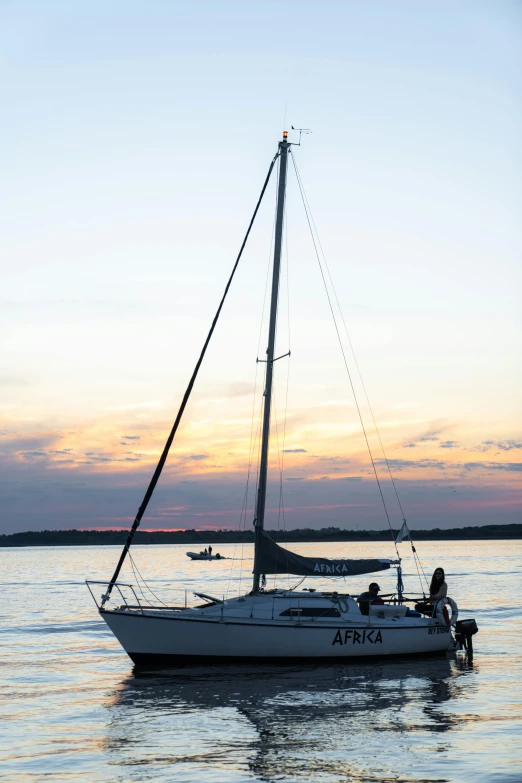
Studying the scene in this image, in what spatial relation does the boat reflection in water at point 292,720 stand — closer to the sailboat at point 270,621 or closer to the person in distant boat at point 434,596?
the sailboat at point 270,621

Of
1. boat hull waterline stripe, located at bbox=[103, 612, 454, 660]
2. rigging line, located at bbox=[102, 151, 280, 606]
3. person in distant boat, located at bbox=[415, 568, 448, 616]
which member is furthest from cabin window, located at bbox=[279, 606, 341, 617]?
rigging line, located at bbox=[102, 151, 280, 606]

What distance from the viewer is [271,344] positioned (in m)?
24.5

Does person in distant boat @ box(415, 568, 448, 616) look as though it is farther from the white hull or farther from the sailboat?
the white hull

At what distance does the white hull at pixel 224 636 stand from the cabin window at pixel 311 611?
0.50 feet

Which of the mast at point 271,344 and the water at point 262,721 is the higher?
the mast at point 271,344

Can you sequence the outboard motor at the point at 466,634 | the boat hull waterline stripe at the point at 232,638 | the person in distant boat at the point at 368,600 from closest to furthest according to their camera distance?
the boat hull waterline stripe at the point at 232,638, the person in distant boat at the point at 368,600, the outboard motor at the point at 466,634

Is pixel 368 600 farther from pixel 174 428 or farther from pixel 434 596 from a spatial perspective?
pixel 174 428

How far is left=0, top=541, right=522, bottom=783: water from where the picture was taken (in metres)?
14.2

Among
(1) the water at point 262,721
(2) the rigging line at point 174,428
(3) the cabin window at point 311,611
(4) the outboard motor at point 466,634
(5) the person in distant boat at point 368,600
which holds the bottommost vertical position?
(1) the water at point 262,721

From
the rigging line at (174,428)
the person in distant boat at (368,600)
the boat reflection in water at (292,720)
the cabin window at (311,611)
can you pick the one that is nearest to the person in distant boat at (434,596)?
the person in distant boat at (368,600)

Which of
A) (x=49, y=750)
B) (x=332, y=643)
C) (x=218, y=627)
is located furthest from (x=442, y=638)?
(x=49, y=750)

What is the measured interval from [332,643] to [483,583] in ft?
156

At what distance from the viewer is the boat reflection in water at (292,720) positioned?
14398 millimetres

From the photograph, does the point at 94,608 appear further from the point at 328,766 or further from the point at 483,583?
the point at 328,766
